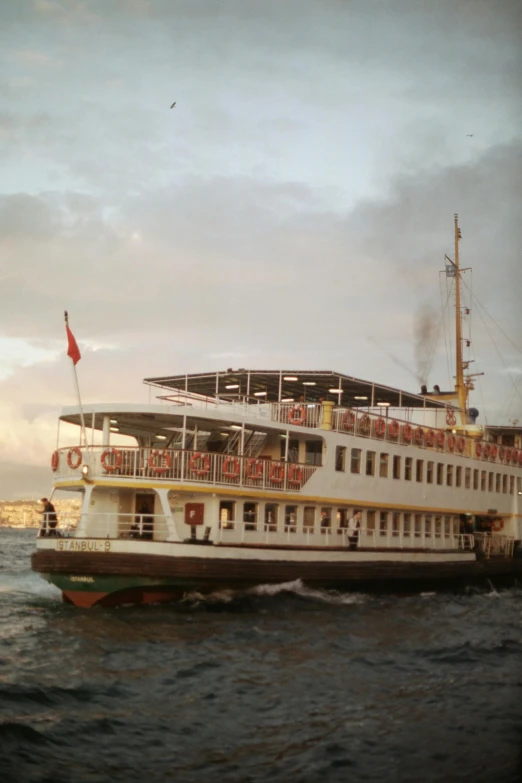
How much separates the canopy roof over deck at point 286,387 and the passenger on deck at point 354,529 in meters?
3.72

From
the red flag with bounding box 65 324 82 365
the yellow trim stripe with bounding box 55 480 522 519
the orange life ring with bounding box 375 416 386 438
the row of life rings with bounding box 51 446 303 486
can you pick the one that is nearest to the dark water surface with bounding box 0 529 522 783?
the yellow trim stripe with bounding box 55 480 522 519

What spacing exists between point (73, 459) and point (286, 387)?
10.2 m

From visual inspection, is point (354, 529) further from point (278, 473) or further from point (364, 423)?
point (278, 473)

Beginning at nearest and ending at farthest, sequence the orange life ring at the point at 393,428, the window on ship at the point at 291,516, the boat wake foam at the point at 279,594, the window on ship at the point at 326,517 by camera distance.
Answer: the boat wake foam at the point at 279,594 < the window on ship at the point at 291,516 < the window on ship at the point at 326,517 < the orange life ring at the point at 393,428

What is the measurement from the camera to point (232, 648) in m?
17.1

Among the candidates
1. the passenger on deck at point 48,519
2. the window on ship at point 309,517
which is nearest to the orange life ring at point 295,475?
the window on ship at point 309,517

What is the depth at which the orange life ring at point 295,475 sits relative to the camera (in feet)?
81.1

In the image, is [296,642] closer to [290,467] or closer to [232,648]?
[232,648]

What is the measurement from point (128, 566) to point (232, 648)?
4.60 meters

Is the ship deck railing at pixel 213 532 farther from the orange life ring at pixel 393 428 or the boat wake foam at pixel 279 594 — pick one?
the orange life ring at pixel 393 428

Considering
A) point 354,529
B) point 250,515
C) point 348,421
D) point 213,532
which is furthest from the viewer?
point 348,421

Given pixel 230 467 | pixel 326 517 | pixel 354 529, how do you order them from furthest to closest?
pixel 326 517
pixel 354 529
pixel 230 467

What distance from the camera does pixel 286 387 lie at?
30.8 meters

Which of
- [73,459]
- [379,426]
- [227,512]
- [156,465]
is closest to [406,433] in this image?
[379,426]
